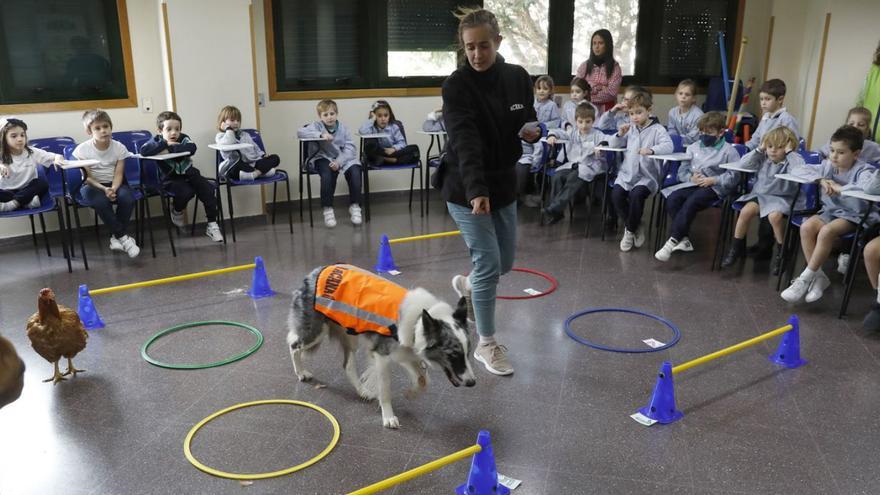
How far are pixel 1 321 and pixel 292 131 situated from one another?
3.73m

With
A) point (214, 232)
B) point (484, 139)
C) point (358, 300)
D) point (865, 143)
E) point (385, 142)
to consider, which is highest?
point (484, 139)

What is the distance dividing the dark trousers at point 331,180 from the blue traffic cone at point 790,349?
4337 millimetres

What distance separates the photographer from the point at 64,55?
599 centimetres

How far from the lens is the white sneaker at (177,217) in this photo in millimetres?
6238

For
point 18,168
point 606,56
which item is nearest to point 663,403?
point 18,168

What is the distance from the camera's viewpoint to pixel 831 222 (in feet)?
14.4

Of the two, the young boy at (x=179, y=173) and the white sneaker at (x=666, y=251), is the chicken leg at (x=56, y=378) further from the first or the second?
the white sneaker at (x=666, y=251)

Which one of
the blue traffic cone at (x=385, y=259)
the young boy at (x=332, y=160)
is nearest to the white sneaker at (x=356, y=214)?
the young boy at (x=332, y=160)

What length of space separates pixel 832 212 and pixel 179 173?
5.18 meters

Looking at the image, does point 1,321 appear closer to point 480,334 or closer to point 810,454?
point 480,334

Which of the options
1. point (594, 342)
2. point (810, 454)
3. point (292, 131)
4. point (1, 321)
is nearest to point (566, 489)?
point (810, 454)

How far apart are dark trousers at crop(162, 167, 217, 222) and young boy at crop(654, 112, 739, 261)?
13.0 ft

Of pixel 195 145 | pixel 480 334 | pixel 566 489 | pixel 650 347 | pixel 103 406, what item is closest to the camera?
pixel 566 489

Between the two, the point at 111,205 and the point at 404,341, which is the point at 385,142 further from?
the point at 404,341
